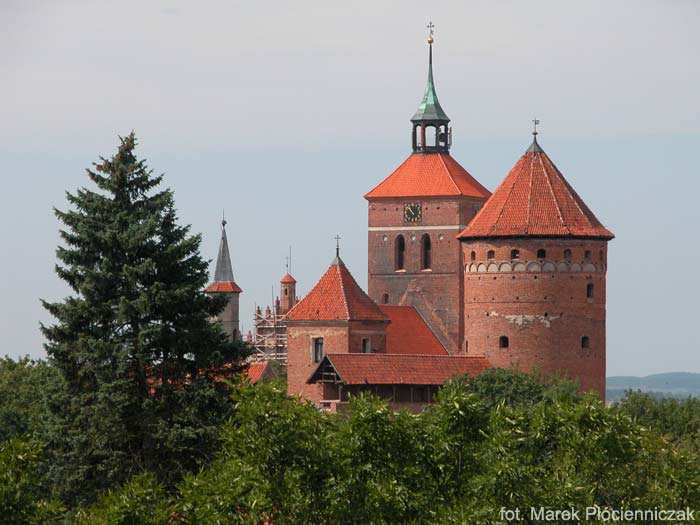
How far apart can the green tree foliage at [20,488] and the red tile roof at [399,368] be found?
148 feet

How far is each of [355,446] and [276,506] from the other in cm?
201

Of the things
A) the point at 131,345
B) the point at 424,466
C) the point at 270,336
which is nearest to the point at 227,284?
the point at 270,336

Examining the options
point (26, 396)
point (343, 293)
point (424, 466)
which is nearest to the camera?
point (424, 466)

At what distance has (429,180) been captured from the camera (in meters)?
103

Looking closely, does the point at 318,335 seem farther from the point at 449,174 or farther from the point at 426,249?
the point at 449,174

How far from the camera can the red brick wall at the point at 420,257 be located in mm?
99875

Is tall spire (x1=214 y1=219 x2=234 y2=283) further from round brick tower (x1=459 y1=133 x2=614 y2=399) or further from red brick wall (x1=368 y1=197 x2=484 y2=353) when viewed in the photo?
round brick tower (x1=459 y1=133 x2=614 y2=399)

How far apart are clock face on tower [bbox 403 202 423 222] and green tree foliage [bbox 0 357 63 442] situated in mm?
21339

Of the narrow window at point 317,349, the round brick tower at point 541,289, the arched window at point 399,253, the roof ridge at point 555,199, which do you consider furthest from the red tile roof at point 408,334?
the roof ridge at point 555,199

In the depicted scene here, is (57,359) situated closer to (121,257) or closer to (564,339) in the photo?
(121,257)

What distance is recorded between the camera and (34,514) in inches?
1458

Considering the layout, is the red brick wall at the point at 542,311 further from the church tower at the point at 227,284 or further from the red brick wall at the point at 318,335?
the church tower at the point at 227,284

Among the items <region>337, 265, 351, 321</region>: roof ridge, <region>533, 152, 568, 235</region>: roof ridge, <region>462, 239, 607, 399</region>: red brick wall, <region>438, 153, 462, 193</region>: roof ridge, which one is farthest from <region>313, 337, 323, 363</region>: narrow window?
<region>438, 153, 462, 193</region>: roof ridge

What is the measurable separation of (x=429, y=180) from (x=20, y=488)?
220 feet
